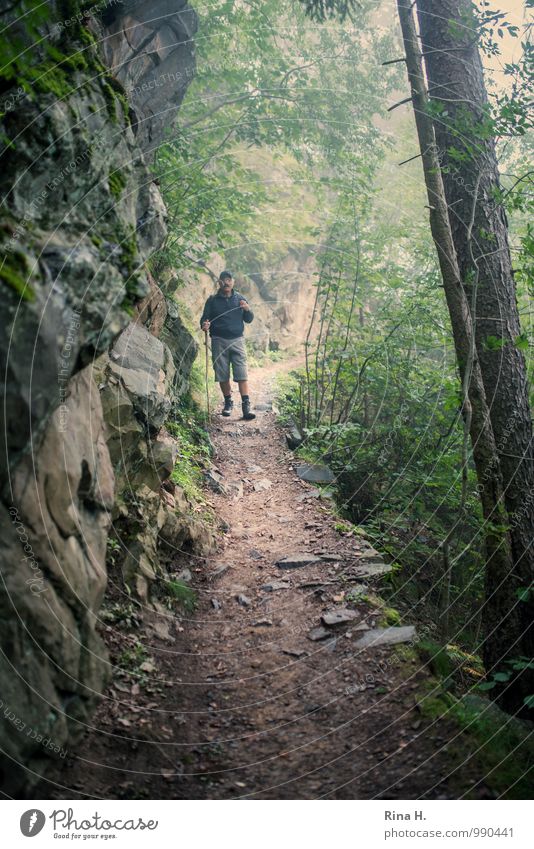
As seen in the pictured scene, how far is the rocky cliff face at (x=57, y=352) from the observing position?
2.60m

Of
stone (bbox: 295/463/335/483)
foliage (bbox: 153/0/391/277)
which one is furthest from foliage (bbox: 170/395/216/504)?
foliage (bbox: 153/0/391/277)

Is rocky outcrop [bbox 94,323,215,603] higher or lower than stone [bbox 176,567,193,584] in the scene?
higher

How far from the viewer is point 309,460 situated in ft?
30.4

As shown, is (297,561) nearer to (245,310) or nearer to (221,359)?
(221,359)

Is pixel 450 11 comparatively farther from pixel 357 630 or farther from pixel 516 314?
pixel 357 630

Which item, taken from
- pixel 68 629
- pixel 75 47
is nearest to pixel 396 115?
pixel 75 47

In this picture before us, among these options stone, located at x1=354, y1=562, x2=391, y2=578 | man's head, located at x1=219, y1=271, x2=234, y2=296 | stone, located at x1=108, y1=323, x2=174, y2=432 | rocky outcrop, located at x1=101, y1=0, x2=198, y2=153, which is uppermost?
rocky outcrop, located at x1=101, y1=0, x2=198, y2=153

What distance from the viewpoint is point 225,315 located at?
1035 cm

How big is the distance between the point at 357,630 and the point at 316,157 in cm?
1232

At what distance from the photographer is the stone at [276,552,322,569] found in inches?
231
